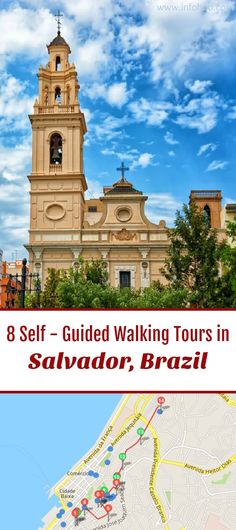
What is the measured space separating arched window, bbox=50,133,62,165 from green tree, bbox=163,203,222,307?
20.6 m

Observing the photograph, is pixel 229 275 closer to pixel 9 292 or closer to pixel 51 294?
pixel 9 292

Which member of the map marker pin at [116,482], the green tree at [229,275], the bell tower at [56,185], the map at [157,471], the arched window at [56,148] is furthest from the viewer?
the arched window at [56,148]

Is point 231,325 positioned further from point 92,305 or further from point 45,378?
point 92,305

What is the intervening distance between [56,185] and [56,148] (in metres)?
3.07

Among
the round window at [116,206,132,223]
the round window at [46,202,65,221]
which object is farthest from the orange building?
the round window at [116,206,132,223]

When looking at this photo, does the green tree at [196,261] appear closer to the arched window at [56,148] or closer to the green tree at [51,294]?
the green tree at [51,294]

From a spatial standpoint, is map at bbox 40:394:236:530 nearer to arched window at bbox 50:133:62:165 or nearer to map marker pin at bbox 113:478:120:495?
map marker pin at bbox 113:478:120:495

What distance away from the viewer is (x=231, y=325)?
253 inches

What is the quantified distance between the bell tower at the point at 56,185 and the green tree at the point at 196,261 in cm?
1769

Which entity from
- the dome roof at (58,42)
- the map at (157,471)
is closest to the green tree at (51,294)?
the map at (157,471)

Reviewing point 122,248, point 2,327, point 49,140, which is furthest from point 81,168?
point 2,327

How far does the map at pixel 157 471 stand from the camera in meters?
6.03

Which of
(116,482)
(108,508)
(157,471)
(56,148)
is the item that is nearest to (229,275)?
(157,471)

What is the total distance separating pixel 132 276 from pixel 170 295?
69.6 ft
